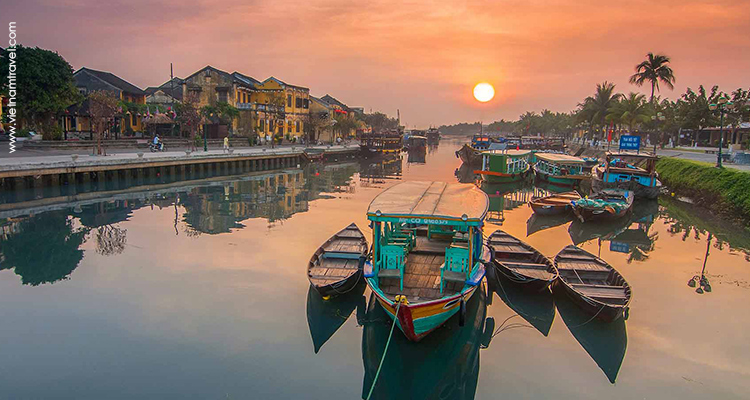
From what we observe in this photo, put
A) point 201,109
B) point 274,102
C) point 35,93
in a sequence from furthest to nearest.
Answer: point 274,102, point 201,109, point 35,93

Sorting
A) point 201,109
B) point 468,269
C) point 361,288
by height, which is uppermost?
point 201,109

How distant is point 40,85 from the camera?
3609 cm

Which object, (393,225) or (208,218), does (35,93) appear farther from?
(393,225)

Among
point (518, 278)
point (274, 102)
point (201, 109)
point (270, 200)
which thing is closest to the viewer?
point (518, 278)

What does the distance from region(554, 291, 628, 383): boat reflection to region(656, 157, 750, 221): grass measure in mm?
15525

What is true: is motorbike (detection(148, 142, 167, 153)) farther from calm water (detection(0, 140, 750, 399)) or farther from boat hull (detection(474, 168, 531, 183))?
boat hull (detection(474, 168, 531, 183))

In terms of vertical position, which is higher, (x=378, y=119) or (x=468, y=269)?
(x=378, y=119)

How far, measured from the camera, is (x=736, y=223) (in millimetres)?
21453

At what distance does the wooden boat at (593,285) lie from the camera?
10.4 meters

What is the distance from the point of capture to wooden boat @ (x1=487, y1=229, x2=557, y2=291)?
1220 cm

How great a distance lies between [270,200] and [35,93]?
22612 millimetres

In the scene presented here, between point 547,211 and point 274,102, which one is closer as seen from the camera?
point 547,211

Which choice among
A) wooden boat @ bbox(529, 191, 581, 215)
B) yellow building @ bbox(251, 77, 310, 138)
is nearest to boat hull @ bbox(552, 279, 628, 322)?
wooden boat @ bbox(529, 191, 581, 215)

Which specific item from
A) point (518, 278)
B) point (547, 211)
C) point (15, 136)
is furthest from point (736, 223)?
point (15, 136)
